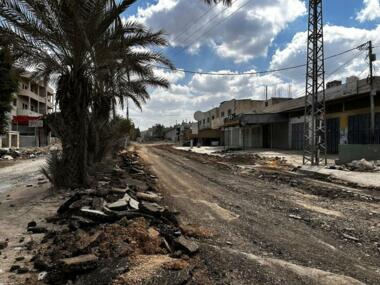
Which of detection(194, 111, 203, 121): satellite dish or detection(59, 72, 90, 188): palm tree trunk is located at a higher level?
detection(194, 111, 203, 121): satellite dish

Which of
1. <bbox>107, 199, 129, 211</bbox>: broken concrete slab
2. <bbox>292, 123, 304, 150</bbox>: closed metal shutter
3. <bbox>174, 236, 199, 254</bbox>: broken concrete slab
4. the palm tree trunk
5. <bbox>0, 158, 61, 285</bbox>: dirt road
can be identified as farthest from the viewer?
<bbox>292, 123, 304, 150</bbox>: closed metal shutter

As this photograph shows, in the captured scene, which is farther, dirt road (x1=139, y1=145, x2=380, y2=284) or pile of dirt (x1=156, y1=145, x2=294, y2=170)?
pile of dirt (x1=156, y1=145, x2=294, y2=170)

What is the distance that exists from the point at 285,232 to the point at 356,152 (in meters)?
16.7

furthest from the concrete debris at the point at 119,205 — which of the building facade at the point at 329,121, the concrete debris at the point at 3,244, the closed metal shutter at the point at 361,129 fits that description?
the closed metal shutter at the point at 361,129

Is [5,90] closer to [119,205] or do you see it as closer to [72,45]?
[72,45]

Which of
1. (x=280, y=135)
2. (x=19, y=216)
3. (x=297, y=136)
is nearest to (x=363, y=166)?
(x=19, y=216)

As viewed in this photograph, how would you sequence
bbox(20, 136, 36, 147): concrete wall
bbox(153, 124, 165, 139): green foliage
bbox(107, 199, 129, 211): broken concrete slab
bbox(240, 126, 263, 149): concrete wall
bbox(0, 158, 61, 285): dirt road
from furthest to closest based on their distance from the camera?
1. bbox(153, 124, 165, 139): green foliage
2. bbox(240, 126, 263, 149): concrete wall
3. bbox(20, 136, 36, 147): concrete wall
4. bbox(107, 199, 129, 211): broken concrete slab
5. bbox(0, 158, 61, 285): dirt road

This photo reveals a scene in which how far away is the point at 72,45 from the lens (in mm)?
11625

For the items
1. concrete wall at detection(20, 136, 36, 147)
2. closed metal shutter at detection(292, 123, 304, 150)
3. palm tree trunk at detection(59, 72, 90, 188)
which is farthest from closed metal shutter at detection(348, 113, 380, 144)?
concrete wall at detection(20, 136, 36, 147)

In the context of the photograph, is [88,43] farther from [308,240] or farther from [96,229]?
[308,240]

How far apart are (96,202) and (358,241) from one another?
16.4 ft

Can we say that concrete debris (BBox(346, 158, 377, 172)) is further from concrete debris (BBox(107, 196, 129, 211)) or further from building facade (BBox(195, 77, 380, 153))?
concrete debris (BBox(107, 196, 129, 211))

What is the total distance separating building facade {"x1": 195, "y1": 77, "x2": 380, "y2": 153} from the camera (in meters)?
29.2

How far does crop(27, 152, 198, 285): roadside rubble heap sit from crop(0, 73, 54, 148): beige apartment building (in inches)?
487
